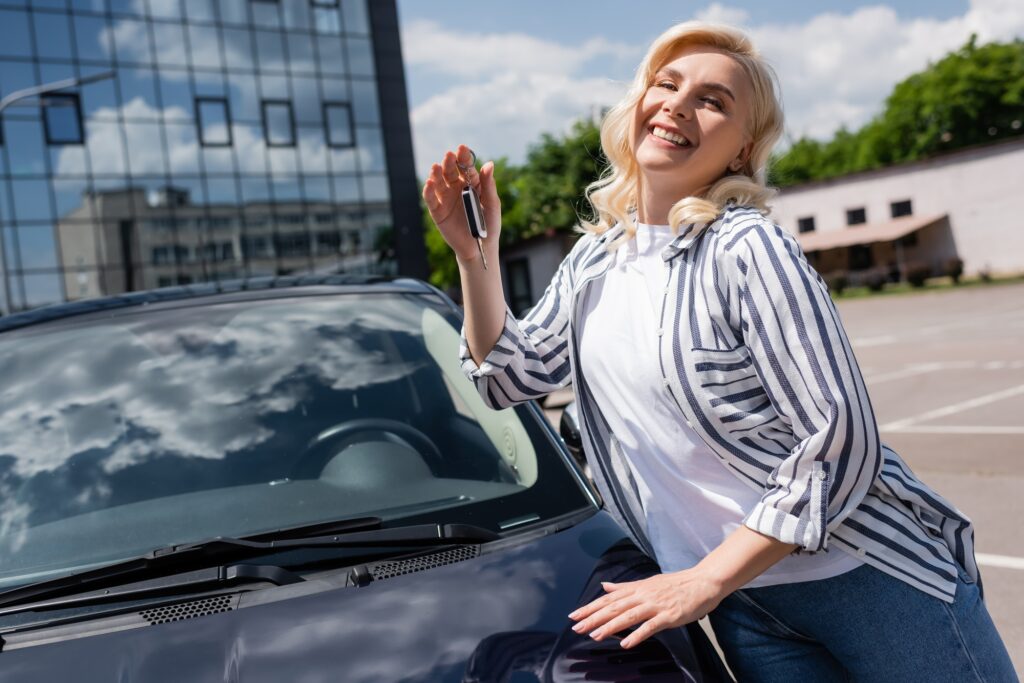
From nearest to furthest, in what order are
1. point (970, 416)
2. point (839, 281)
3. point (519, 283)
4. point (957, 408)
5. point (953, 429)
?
point (953, 429)
point (970, 416)
point (957, 408)
point (519, 283)
point (839, 281)

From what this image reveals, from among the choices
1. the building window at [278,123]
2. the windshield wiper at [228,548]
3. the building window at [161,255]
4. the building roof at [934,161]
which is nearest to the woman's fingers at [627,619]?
the windshield wiper at [228,548]

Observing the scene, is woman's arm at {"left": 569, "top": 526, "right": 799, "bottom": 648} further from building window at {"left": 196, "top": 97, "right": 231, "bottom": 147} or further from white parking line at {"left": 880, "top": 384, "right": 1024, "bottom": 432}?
building window at {"left": 196, "top": 97, "right": 231, "bottom": 147}

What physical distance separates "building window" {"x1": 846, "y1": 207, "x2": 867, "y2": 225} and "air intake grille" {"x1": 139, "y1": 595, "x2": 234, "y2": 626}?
41.8m

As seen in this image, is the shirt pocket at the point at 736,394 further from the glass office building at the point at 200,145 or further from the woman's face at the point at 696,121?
the glass office building at the point at 200,145

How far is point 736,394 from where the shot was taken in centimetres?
140

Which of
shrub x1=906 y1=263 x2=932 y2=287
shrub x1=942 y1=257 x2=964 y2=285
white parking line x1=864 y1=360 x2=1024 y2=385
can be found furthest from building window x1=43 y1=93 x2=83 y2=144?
shrub x1=942 y1=257 x2=964 y2=285

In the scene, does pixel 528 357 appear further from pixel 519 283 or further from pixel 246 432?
pixel 519 283

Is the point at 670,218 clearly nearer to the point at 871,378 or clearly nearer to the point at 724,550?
the point at 724,550

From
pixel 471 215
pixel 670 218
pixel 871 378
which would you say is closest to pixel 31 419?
pixel 471 215

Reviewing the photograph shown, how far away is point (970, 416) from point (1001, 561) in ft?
14.7

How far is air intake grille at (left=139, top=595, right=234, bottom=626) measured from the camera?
1522 mm

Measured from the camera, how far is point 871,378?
11883 millimetres

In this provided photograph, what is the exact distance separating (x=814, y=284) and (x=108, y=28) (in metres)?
28.8

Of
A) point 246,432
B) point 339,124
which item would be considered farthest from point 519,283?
point 246,432
